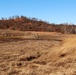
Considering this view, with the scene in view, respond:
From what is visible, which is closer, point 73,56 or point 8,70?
point 8,70

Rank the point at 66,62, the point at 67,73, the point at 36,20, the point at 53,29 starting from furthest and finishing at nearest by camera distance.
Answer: the point at 36,20, the point at 53,29, the point at 66,62, the point at 67,73

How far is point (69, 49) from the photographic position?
1034 centimetres

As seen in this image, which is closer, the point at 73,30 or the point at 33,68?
the point at 33,68

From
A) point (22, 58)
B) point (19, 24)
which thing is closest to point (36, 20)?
point (19, 24)

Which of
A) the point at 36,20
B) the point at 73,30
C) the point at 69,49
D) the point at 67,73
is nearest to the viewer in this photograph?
the point at 67,73

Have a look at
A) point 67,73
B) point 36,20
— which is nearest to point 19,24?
point 36,20

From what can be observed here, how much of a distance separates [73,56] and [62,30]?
3278cm

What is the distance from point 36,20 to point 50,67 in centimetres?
3958

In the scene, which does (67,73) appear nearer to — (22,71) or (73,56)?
(22,71)

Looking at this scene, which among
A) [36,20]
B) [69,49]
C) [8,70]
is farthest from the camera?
[36,20]

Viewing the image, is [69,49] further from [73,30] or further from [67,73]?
[73,30]

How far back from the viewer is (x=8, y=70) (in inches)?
326

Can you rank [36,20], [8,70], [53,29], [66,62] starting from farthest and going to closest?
1. [36,20]
2. [53,29]
3. [66,62]
4. [8,70]

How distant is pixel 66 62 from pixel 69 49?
118 cm
